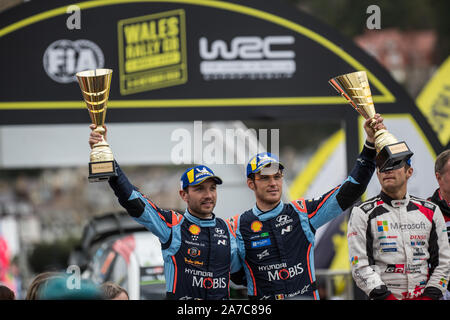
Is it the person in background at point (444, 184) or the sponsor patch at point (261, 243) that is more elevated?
the person in background at point (444, 184)

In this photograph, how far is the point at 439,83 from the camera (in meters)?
7.75

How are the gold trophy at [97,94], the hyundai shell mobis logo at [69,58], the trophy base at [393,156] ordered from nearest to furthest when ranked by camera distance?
the trophy base at [393,156]
the gold trophy at [97,94]
the hyundai shell mobis logo at [69,58]

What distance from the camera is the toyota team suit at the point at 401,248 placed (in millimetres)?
4242

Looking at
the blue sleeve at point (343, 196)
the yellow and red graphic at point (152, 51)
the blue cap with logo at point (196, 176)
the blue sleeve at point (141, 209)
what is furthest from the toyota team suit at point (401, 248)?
the yellow and red graphic at point (152, 51)

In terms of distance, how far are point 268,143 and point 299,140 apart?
1721 cm

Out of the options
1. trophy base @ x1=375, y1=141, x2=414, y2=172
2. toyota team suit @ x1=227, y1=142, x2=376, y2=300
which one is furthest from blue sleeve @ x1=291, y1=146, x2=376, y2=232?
trophy base @ x1=375, y1=141, x2=414, y2=172

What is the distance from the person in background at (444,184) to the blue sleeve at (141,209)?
1790 mm

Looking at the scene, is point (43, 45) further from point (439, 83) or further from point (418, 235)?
point (439, 83)

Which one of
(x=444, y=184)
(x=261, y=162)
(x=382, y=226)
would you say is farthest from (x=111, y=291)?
(x=444, y=184)

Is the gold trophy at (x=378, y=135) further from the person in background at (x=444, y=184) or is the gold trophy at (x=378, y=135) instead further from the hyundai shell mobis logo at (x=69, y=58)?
the hyundai shell mobis logo at (x=69, y=58)

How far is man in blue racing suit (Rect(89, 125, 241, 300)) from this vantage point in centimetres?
430

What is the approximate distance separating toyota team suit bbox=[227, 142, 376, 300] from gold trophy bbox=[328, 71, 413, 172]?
0.21 metres

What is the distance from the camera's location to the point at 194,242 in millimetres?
4359

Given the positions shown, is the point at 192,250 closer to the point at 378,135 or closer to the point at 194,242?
the point at 194,242
